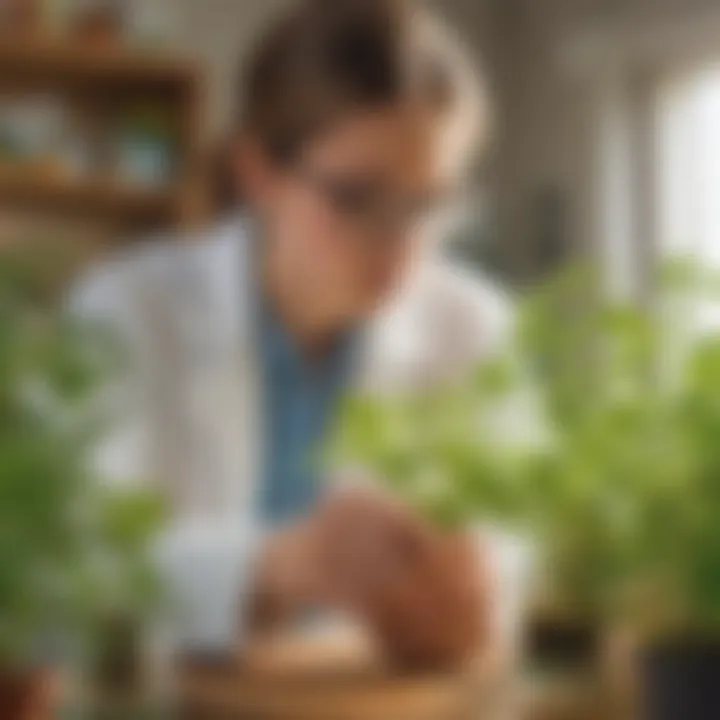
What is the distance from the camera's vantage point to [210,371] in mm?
1061

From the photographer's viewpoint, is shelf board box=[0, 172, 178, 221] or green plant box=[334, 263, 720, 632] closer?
green plant box=[334, 263, 720, 632]

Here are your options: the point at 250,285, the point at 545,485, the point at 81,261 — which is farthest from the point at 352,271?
the point at 545,485

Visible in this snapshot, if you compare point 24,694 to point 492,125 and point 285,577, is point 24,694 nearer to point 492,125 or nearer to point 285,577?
A: point 285,577

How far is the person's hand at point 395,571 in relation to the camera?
3.36 feet

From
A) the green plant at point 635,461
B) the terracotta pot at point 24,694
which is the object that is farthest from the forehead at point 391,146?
the terracotta pot at point 24,694

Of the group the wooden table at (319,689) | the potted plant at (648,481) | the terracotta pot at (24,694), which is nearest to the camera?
the potted plant at (648,481)

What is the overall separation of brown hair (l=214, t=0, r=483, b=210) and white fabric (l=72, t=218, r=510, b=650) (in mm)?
71

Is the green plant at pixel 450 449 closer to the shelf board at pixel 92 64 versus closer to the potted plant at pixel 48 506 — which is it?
the potted plant at pixel 48 506

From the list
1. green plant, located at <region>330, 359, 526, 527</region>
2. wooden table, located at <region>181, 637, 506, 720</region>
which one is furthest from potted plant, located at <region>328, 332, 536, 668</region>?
wooden table, located at <region>181, 637, 506, 720</region>

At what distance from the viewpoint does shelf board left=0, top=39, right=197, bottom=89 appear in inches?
42.3

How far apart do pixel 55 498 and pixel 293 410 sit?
194 mm

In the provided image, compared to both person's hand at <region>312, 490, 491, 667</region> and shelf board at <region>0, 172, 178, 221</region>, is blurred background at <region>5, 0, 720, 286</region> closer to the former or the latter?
shelf board at <region>0, 172, 178, 221</region>

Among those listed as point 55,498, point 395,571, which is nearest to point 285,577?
point 395,571

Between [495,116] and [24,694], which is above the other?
[495,116]
